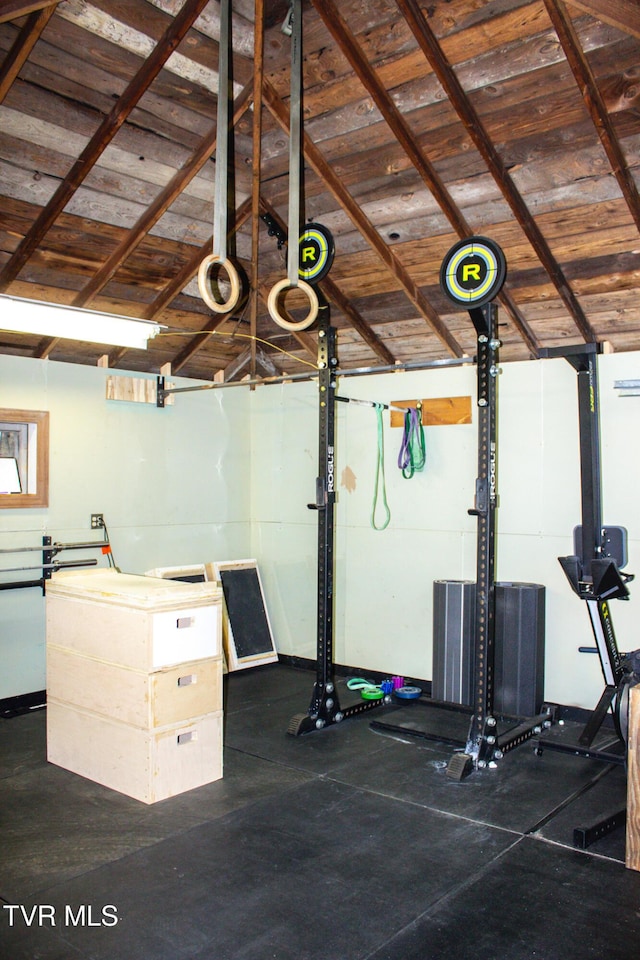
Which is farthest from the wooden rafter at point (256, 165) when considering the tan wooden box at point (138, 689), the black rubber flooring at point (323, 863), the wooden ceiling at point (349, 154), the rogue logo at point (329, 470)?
the black rubber flooring at point (323, 863)

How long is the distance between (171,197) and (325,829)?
385 cm

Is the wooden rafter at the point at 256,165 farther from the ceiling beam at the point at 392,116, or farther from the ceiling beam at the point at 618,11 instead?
the ceiling beam at the point at 618,11

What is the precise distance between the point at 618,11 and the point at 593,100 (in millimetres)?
953

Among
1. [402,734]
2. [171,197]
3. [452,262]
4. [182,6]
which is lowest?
[402,734]

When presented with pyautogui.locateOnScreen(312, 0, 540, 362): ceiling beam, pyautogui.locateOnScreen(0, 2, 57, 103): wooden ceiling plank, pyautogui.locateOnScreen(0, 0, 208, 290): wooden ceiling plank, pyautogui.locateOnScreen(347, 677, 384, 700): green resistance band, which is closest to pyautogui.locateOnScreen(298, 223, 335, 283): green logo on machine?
pyautogui.locateOnScreen(312, 0, 540, 362): ceiling beam

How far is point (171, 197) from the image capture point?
15.1 feet

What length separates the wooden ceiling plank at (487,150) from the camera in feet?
12.0

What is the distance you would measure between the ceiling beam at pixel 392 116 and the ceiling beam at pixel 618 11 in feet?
4.80

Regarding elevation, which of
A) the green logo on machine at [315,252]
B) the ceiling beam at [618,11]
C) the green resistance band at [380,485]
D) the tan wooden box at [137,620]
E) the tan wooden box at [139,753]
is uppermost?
the ceiling beam at [618,11]

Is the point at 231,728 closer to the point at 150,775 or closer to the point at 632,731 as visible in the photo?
the point at 150,775

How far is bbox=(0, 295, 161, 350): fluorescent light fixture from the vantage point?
378 centimetres

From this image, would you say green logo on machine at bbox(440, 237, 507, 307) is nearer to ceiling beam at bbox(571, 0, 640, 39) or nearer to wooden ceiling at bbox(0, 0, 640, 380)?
wooden ceiling at bbox(0, 0, 640, 380)

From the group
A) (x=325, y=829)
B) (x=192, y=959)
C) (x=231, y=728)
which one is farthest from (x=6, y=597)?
(x=192, y=959)

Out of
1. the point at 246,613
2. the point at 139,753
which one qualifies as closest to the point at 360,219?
the point at 246,613
